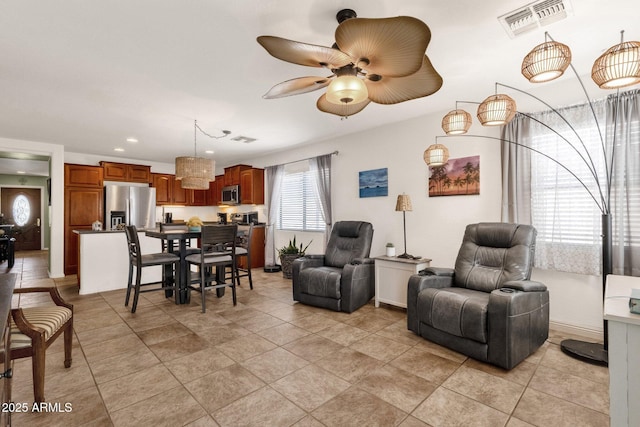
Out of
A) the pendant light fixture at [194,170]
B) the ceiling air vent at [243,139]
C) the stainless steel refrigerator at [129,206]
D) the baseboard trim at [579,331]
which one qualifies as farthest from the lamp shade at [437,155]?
the stainless steel refrigerator at [129,206]

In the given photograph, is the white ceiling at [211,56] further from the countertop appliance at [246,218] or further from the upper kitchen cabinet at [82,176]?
the countertop appliance at [246,218]

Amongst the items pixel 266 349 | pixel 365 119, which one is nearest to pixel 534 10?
pixel 365 119

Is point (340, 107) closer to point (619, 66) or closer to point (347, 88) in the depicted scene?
point (347, 88)

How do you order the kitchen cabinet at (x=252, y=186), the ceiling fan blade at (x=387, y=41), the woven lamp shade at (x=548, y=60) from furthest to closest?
the kitchen cabinet at (x=252, y=186) → the woven lamp shade at (x=548, y=60) → the ceiling fan blade at (x=387, y=41)

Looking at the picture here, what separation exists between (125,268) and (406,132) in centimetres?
475

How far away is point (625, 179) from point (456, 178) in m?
1.47

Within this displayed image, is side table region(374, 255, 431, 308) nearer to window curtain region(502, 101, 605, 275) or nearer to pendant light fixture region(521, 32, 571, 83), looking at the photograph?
window curtain region(502, 101, 605, 275)

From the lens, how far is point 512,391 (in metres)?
2.00

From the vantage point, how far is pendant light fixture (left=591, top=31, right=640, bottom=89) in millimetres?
1578

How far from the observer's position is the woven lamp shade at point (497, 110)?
2.24 metres

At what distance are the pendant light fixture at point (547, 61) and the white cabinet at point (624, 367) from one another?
→ 1.32 metres

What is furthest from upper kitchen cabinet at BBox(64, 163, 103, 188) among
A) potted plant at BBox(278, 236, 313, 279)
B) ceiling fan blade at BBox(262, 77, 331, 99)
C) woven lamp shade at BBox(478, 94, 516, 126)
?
woven lamp shade at BBox(478, 94, 516, 126)

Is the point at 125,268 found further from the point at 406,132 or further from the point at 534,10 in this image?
the point at 534,10

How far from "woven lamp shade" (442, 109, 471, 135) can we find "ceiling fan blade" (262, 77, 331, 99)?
1.32 m
